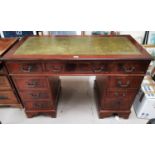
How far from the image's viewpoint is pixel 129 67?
104 cm

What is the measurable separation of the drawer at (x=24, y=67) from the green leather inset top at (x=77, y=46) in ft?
0.32

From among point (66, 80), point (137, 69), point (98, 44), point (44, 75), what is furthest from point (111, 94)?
point (66, 80)

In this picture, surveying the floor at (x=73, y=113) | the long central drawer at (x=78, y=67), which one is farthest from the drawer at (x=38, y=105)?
the long central drawer at (x=78, y=67)

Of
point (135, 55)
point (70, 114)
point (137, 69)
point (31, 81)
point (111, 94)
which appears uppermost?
point (135, 55)

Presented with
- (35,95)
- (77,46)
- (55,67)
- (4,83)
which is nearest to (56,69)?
(55,67)

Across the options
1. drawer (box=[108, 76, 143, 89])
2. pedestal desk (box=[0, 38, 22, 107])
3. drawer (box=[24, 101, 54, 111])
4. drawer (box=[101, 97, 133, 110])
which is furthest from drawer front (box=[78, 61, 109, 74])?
pedestal desk (box=[0, 38, 22, 107])

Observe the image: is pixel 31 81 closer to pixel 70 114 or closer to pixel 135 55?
pixel 70 114

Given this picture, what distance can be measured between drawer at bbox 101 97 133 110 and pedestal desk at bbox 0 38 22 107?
1.02 m

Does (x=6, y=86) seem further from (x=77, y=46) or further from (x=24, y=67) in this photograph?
(x=77, y=46)

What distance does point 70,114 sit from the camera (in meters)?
1.55

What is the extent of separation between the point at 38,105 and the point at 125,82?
A: 0.95 meters

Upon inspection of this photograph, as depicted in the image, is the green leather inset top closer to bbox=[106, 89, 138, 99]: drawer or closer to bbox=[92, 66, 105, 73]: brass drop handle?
bbox=[92, 66, 105, 73]: brass drop handle
